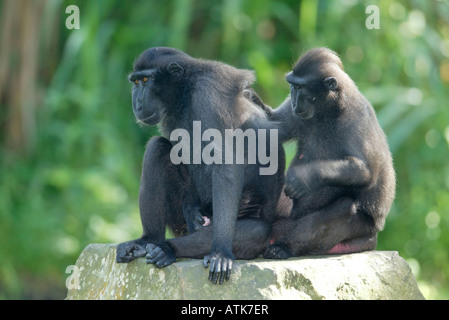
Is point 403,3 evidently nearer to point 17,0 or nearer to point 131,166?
point 131,166

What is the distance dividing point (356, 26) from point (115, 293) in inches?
303

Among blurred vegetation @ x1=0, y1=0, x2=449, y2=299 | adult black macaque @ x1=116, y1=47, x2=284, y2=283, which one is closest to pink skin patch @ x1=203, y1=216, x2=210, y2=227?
adult black macaque @ x1=116, y1=47, x2=284, y2=283

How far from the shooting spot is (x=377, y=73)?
11672 mm

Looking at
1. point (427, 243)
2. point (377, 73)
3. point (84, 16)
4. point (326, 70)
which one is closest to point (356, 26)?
point (377, 73)

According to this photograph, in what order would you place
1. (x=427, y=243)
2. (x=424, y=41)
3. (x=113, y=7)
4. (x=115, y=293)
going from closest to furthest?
(x=115, y=293) → (x=427, y=243) → (x=424, y=41) → (x=113, y=7)

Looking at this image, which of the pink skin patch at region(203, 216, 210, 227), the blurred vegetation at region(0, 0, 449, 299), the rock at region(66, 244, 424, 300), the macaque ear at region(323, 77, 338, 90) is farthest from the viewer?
the blurred vegetation at region(0, 0, 449, 299)

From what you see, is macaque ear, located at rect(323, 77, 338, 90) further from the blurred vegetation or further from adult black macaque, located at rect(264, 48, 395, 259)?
the blurred vegetation

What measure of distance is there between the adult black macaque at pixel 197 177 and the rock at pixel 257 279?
0.16 metres

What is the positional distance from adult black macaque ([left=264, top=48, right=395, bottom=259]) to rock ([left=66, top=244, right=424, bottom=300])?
0.69ft

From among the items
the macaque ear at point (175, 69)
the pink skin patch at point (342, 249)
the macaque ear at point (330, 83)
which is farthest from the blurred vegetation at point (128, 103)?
the macaque ear at point (175, 69)

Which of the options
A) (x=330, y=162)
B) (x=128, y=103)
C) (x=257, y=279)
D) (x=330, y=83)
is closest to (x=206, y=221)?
(x=257, y=279)

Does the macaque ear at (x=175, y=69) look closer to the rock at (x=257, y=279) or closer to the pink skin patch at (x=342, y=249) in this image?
the rock at (x=257, y=279)

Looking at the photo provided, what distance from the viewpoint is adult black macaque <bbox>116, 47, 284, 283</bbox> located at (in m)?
5.77

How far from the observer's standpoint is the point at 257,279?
5504 millimetres
